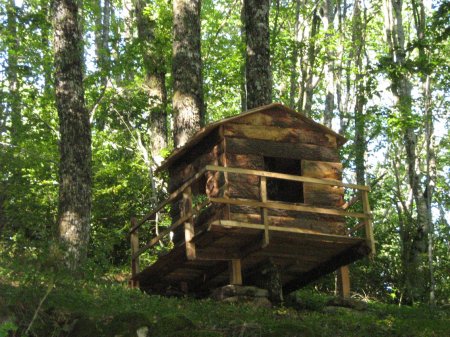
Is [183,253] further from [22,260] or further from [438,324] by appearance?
[438,324]

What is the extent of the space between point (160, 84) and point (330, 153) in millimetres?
9981

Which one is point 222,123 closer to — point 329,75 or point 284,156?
point 284,156

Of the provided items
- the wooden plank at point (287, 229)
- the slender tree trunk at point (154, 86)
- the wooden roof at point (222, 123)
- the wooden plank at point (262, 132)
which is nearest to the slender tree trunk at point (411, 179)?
the wooden roof at point (222, 123)

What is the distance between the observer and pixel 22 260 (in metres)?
13.0

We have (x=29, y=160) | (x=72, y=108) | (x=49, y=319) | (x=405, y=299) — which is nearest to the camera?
(x=49, y=319)

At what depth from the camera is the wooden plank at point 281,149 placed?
634 inches

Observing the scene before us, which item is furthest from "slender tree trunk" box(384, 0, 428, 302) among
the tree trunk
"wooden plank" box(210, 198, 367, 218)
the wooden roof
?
"wooden plank" box(210, 198, 367, 218)

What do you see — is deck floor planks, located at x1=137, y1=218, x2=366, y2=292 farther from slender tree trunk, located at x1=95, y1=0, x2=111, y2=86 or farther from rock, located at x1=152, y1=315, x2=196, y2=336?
slender tree trunk, located at x1=95, y1=0, x2=111, y2=86

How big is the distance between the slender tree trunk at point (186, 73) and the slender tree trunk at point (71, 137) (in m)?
2.65

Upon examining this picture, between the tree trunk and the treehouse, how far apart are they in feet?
8.71

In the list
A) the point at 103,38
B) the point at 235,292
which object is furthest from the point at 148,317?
the point at 103,38

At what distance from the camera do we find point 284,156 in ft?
54.2

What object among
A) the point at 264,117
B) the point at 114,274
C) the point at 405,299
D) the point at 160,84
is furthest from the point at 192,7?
the point at 405,299

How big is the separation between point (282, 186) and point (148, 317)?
7084 millimetres
